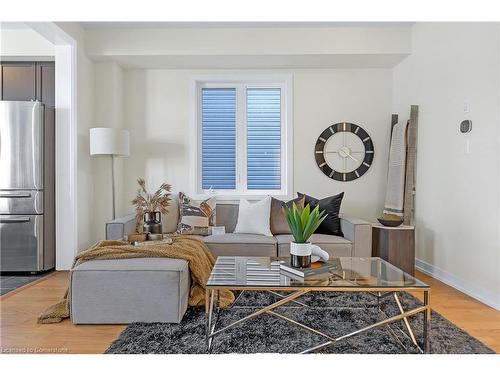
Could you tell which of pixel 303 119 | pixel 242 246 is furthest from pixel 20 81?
pixel 303 119

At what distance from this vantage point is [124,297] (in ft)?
7.49

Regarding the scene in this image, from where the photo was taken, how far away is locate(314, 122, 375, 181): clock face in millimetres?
4375

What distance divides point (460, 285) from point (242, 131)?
2922 millimetres

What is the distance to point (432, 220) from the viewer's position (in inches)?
141

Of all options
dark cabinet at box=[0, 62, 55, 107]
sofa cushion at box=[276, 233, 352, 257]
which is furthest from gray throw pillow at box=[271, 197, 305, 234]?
dark cabinet at box=[0, 62, 55, 107]

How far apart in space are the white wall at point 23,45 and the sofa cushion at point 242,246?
2.95m

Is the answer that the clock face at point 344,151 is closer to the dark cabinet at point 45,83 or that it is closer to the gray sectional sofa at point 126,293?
the gray sectional sofa at point 126,293

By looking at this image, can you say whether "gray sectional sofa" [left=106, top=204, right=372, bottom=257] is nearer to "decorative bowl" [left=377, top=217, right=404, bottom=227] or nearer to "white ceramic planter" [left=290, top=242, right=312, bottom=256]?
"decorative bowl" [left=377, top=217, right=404, bottom=227]

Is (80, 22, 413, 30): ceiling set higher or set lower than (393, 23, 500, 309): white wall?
higher

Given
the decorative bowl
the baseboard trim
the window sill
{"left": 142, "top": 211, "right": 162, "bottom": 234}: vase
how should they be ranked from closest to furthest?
the baseboard trim < {"left": 142, "top": 211, "right": 162, "bottom": 234}: vase < the decorative bowl < the window sill

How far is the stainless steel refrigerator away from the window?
5.88 feet

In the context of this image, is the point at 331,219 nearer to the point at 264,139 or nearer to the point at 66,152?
the point at 264,139

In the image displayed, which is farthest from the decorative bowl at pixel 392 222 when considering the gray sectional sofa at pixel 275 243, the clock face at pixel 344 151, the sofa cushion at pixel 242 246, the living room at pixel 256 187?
the sofa cushion at pixel 242 246
